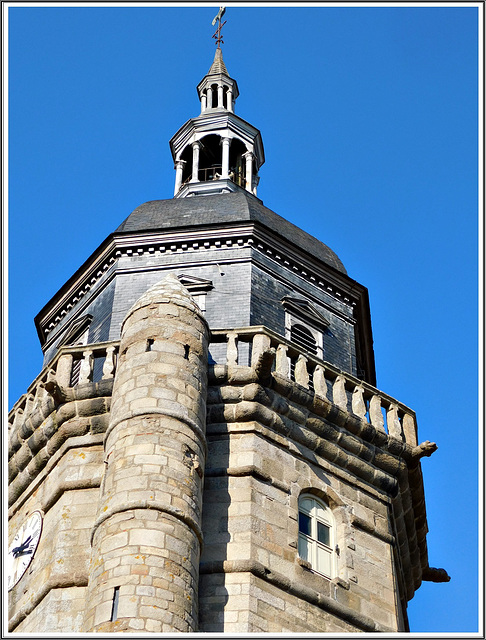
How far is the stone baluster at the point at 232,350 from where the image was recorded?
68.2ft

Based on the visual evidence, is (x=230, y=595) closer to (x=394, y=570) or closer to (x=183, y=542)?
(x=183, y=542)

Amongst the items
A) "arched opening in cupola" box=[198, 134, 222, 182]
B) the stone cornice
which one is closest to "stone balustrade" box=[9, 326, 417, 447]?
the stone cornice

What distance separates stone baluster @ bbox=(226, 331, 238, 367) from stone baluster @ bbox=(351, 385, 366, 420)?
7.37ft

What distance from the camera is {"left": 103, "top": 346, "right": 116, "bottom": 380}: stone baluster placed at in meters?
21.0

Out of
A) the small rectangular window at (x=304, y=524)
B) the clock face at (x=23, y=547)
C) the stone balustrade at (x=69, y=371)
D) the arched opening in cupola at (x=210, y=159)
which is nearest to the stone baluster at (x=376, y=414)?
the small rectangular window at (x=304, y=524)

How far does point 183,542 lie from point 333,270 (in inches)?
369

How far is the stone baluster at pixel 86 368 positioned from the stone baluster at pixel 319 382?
11.6 ft

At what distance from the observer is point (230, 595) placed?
698 inches

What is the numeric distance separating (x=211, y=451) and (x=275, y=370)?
2042 mm

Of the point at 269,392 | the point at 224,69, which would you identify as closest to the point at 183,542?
the point at 269,392

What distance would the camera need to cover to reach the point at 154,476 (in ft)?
57.3

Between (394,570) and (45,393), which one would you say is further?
(45,393)

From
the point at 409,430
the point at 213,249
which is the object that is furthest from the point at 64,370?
the point at 409,430

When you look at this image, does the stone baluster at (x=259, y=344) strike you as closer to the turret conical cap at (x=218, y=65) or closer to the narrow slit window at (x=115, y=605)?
the narrow slit window at (x=115, y=605)
